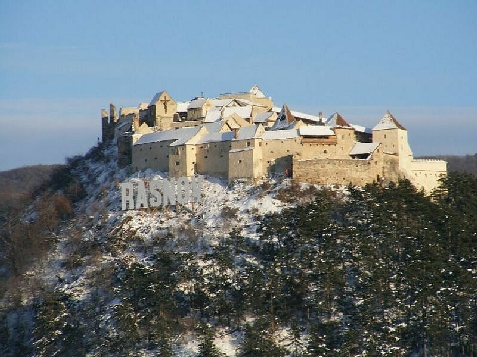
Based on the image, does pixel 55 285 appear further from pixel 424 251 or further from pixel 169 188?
pixel 424 251

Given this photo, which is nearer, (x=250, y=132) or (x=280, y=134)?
(x=280, y=134)

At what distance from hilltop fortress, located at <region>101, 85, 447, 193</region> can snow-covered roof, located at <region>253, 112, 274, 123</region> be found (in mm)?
595

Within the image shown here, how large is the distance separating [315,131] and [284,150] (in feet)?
9.39

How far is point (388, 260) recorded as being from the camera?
6844 cm

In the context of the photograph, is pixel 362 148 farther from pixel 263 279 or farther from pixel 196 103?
pixel 196 103

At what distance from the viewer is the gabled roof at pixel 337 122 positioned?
79.4 metres

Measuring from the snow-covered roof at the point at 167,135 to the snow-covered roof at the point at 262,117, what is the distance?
321 inches

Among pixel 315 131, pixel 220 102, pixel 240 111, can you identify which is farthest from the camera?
pixel 220 102

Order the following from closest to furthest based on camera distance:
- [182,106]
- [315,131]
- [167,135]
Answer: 1. [315,131]
2. [167,135]
3. [182,106]

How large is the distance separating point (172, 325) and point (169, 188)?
51.1ft

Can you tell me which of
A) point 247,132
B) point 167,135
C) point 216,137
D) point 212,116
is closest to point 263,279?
point 247,132

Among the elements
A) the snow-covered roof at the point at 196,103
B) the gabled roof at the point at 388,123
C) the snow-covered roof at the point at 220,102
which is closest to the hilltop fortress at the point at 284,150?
the gabled roof at the point at 388,123

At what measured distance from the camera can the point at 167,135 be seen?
82625 mm

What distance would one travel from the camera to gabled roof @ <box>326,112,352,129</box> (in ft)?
260
